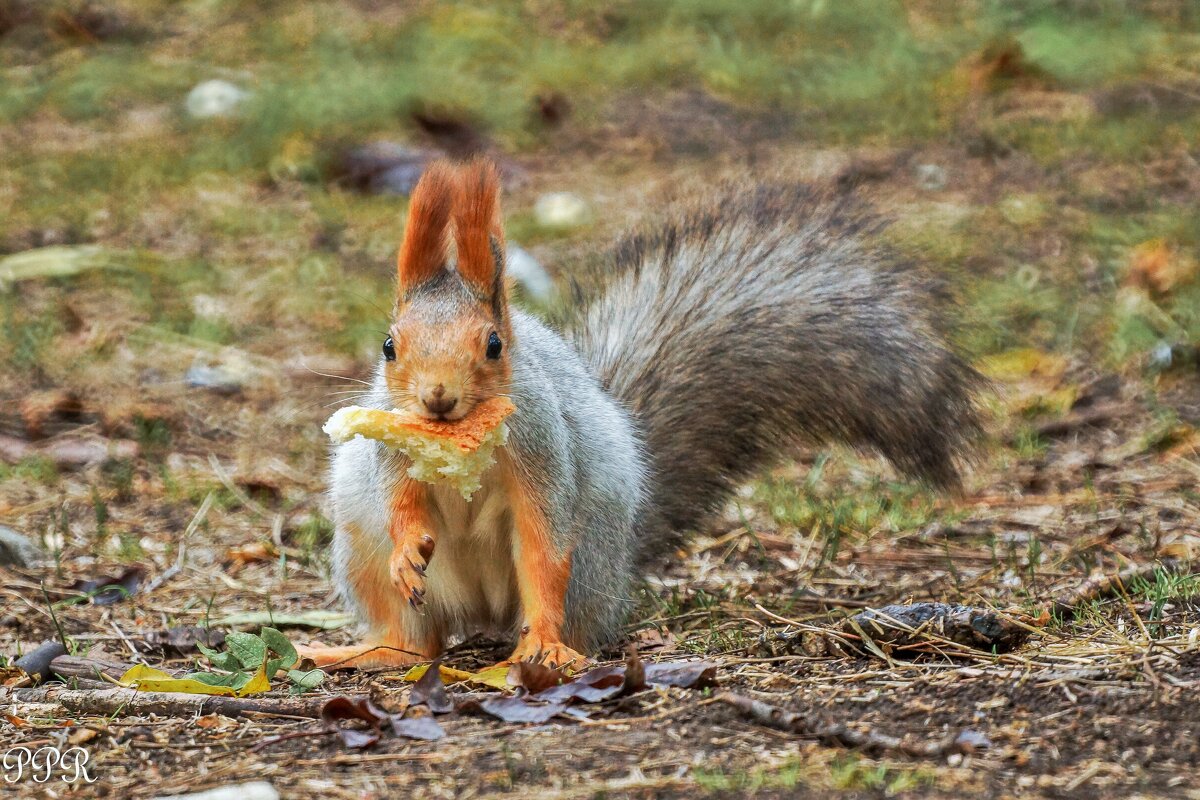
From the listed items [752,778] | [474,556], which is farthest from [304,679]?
[752,778]

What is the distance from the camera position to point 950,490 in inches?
131

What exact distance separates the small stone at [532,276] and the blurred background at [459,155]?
0.05 feet

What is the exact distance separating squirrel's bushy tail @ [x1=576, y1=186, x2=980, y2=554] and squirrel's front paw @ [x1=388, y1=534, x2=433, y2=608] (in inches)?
28.3

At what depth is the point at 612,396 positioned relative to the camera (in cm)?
344

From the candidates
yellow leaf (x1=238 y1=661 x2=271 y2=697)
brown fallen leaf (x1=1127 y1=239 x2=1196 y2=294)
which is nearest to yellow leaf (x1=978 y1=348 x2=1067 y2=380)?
brown fallen leaf (x1=1127 y1=239 x2=1196 y2=294)

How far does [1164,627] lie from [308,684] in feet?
4.99

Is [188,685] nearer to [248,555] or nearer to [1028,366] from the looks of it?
[248,555]

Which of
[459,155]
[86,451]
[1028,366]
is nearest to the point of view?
[86,451]

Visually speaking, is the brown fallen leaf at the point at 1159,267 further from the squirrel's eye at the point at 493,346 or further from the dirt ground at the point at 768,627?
the squirrel's eye at the point at 493,346

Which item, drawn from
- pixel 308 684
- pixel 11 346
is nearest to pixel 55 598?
pixel 308 684

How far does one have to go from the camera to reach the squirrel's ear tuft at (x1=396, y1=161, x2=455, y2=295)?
8.68 ft

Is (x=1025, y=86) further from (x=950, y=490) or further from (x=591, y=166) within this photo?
(x=950, y=490)

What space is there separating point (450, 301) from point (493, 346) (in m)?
0.11

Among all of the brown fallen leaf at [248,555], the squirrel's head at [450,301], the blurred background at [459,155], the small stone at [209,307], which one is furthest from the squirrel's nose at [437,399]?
the small stone at [209,307]
